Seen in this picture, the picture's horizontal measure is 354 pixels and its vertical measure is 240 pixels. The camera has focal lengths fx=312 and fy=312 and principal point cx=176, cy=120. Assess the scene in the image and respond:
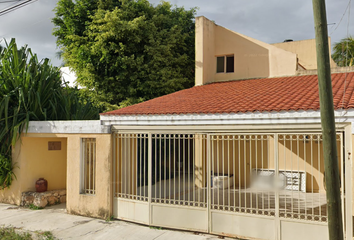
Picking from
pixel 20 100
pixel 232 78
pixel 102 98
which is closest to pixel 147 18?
pixel 102 98

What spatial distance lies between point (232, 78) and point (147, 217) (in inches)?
294

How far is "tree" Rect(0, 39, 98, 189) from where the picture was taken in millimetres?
9648

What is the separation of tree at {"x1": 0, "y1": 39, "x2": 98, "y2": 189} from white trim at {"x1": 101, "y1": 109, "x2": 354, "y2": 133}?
135 inches

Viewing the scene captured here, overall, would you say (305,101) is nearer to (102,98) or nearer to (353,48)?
(102,98)

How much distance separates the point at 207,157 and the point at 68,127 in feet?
13.4

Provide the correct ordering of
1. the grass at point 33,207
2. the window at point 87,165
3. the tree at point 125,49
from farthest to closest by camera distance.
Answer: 1. the tree at point 125,49
2. the grass at point 33,207
3. the window at point 87,165

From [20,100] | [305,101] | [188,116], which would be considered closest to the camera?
[305,101]

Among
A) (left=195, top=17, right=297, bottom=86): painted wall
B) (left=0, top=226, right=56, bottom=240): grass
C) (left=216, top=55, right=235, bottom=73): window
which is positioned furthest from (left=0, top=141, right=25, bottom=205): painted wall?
(left=216, top=55, right=235, bottom=73): window

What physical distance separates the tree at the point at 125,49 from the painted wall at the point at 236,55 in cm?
368

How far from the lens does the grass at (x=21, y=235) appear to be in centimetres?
667

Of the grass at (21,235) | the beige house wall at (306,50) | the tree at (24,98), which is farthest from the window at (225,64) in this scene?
the grass at (21,235)

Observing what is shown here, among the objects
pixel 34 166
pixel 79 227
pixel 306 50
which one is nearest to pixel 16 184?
pixel 34 166

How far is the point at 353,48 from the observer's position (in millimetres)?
19000

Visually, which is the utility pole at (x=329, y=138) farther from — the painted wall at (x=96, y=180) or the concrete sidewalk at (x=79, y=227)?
the painted wall at (x=96, y=180)
